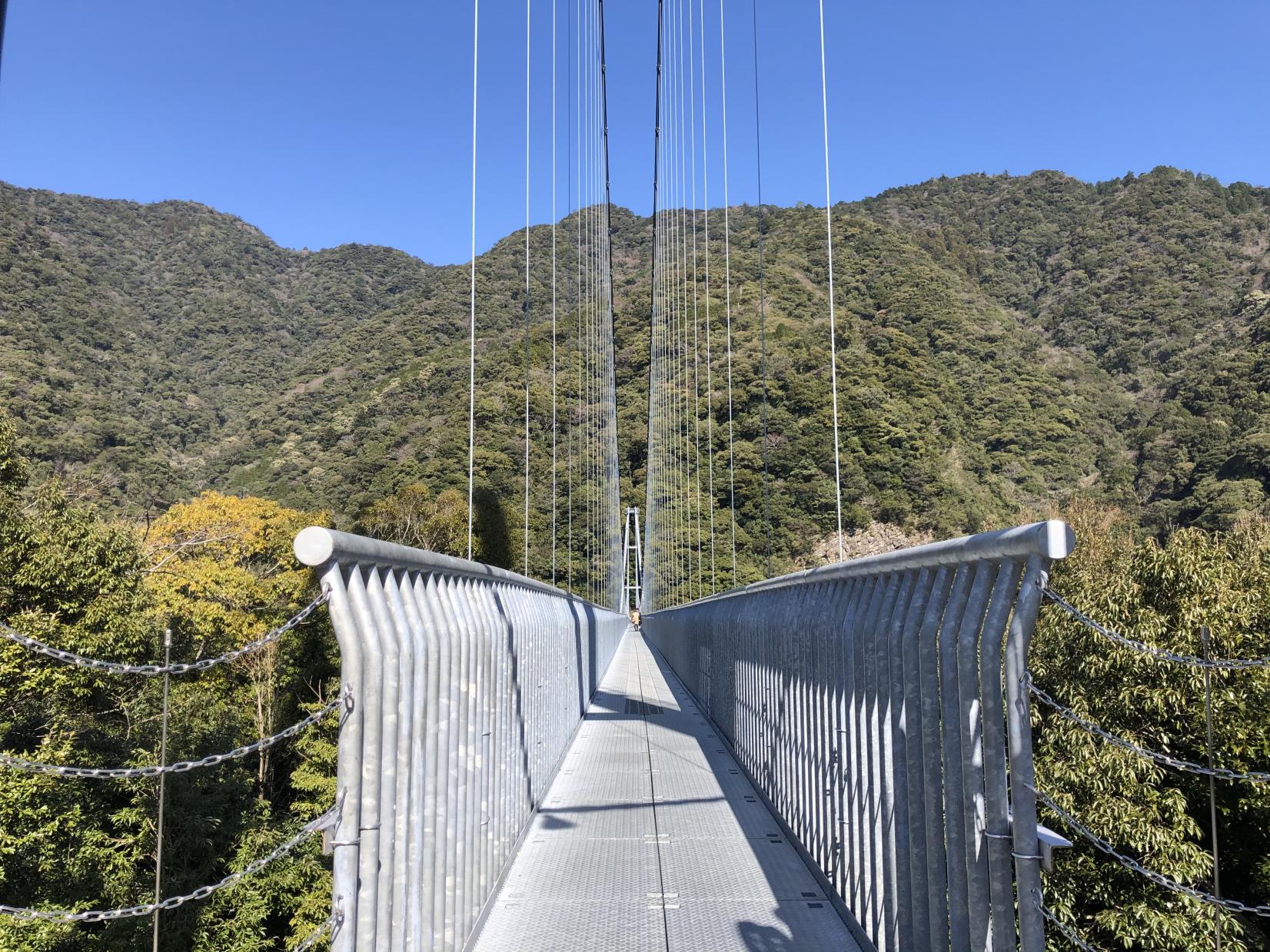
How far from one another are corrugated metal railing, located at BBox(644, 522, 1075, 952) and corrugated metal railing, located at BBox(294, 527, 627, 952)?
1.01 metres

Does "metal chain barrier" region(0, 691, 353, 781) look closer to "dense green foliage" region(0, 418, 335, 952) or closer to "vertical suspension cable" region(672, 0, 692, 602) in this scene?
"dense green foliage" region(0, 418, 335, 952)

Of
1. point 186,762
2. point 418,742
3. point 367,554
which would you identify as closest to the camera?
point 186,762

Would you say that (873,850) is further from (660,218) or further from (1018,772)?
(660,218)

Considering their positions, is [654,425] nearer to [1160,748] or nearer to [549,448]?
[549,448]

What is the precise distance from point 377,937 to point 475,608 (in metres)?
1.09

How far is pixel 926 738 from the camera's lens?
1840mm

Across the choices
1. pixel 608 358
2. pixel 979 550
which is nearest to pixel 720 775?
pixel 979 550

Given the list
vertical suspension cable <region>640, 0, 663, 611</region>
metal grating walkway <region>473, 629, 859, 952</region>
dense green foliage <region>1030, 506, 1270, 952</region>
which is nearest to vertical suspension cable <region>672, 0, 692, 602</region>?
vertical suspension cable <region>640, 0, 663, 611</region>

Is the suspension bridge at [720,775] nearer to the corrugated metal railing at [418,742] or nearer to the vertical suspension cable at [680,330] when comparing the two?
the corrugated metal railing at [418,742]

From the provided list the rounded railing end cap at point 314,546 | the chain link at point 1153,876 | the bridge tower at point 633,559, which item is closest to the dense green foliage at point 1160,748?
the chain link at point 1153,876

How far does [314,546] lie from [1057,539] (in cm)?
121

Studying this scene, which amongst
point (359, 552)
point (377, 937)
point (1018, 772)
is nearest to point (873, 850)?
point (1018, 772)

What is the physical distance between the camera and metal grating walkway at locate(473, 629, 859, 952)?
2480 millimetres

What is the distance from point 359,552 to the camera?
175 centimetres
